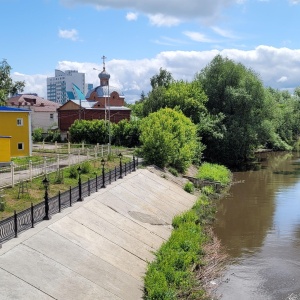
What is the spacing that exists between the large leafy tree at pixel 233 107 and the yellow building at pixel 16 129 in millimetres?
20101

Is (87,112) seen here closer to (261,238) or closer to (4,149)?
(4,149)

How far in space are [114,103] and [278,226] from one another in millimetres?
45905

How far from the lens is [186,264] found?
52.4 ft

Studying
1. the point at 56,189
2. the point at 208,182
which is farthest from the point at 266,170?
the point at 56,189

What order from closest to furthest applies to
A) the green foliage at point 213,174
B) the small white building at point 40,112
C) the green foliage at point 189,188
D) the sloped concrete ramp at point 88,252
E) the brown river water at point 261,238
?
the sloped concrete ramp at point 88,252 < the brown river water at point 261,238 < the green foliage at point 189,188 < the green foliage at point 213,174 < the small white building at point 40,112

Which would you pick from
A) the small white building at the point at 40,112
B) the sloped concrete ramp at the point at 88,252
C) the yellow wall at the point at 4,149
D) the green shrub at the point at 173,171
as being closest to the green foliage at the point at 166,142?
the green shrub at the point at 173,171

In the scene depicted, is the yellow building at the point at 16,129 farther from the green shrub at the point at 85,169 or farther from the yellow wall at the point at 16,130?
the green shrub at the point at 85,169

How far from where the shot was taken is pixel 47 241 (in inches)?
551

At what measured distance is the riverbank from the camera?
13850mm

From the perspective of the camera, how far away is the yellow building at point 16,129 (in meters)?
35.5

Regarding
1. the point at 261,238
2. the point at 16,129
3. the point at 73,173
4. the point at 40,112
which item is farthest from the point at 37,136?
the point at 261,238

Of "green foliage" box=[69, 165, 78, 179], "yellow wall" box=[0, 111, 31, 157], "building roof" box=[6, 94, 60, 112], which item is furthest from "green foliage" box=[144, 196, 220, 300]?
"building roof" box=[6, 94, 60, 112]

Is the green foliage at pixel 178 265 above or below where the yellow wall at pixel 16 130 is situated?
below

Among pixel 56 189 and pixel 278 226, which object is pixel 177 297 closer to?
pixel 56 189
